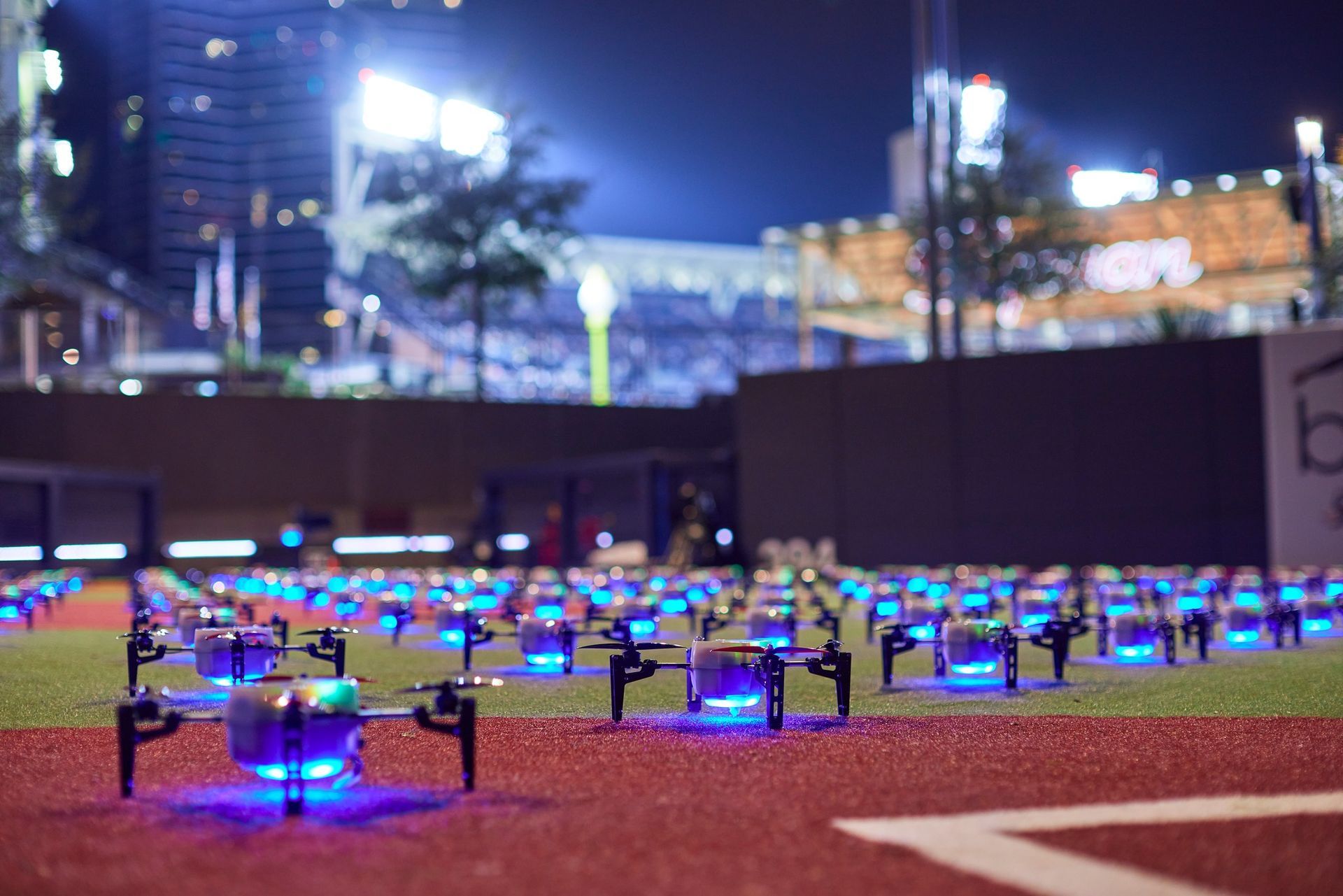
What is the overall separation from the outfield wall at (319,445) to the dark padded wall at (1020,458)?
10634mm

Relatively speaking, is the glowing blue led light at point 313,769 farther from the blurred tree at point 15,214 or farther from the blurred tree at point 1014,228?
the blurred tree at point 1014,228

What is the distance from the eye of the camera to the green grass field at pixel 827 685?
11414mm

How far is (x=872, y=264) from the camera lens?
54.4 metres

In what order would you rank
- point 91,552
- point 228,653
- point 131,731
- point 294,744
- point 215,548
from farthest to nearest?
point 215,548 < point 91,552 < point 228,653 < point 131,731 < point 294,744

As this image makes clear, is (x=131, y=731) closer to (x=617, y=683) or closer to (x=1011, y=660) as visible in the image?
(x=617, y=683)

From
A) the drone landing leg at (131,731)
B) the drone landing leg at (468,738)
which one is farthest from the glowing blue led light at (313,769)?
the drone landing leg at (468,738)

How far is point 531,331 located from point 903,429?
2669 centimetres

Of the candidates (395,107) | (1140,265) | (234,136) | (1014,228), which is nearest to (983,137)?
(1014,228)

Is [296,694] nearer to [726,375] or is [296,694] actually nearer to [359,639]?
[359,639]

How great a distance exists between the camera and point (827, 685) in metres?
13.5

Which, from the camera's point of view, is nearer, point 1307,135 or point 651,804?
point 651,804

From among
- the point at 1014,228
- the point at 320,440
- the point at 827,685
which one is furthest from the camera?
the point at 1014,228

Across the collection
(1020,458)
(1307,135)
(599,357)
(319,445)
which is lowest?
(1020,458)

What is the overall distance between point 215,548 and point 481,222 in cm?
1541
